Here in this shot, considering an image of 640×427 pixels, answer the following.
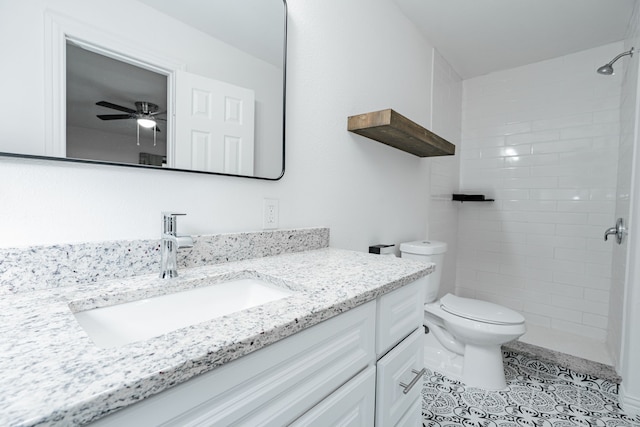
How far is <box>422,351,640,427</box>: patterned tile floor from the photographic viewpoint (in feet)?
4.91

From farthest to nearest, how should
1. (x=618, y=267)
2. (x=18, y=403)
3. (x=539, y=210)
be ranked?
1. (x=539, y=210)
2. (x=618, y=267)
3. (x=18, y=403)

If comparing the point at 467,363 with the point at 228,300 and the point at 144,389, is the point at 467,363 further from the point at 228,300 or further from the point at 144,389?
the point at 144,389

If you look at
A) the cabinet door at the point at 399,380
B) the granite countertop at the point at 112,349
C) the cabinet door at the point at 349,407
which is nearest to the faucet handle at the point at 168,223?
the granite countertop at the point at 112,349

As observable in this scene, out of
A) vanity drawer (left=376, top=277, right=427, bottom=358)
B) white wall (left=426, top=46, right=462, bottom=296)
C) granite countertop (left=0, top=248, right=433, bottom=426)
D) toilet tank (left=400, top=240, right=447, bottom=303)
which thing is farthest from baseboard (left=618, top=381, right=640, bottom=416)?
granite countertop (left=0, top=248, right=433, bottom=426)

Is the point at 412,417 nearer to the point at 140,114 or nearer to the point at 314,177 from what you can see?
the point at 314,177

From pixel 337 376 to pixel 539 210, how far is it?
8.59 feet

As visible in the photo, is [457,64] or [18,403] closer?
[18,403]

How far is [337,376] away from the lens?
0.67 metres

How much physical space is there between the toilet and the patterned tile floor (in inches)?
2.7

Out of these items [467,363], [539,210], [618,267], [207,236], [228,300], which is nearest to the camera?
[228,300]

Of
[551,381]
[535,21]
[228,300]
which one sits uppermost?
[535,21]

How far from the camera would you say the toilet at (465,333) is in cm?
166

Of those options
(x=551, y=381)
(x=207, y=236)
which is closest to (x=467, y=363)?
(x=551, y=381)

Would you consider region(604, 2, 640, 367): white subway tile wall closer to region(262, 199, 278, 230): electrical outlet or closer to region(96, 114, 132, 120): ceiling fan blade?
region(262, 199, 278, 230): electrical outlet
